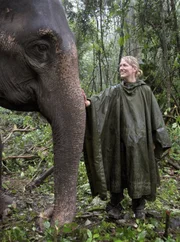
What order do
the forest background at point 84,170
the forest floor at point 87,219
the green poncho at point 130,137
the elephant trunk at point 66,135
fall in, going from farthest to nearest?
the green poncho at point 130,137 < the forest background at point 84,170 < the forest floor at point 87,219 < the elephant trunk at point 66,135

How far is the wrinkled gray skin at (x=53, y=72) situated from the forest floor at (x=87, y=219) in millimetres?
231

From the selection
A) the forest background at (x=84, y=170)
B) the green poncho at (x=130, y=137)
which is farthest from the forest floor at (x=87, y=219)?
the green poncho at (x=130, y=137)

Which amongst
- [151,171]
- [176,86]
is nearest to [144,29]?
[176,86]

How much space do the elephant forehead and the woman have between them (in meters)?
0.90

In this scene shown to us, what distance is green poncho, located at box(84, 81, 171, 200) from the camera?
316 centimetres

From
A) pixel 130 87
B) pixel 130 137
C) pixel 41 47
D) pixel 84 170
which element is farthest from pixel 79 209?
pixel 41 47

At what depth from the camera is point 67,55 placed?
7.77 feet

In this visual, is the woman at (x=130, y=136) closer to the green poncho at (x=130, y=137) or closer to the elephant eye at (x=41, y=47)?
the green poncho at (x=130, y=137)

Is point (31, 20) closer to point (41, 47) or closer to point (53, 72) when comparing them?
point (41, 47)

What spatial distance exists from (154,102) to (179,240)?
130 cm

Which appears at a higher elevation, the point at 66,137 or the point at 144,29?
the point at 144,29

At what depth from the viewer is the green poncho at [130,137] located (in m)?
3.16

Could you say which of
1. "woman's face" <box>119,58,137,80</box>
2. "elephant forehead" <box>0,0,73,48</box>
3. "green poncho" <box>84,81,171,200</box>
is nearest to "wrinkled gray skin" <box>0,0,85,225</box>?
"elephant forehead" <box>0,0,73,48</box>

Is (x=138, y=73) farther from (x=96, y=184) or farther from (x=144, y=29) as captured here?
(x=144, y=29)
